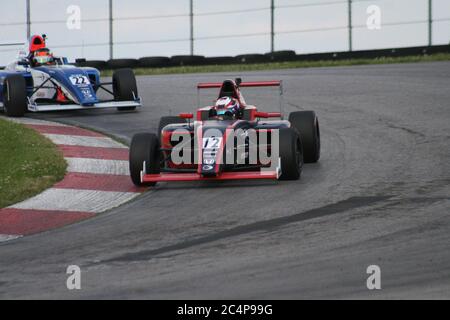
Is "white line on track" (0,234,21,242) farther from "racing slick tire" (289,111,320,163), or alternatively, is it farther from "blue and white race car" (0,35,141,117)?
"blue and white race car" (0,35,141,117)

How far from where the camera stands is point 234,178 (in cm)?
1223

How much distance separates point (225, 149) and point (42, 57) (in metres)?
8.39

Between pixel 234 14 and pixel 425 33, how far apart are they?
5.33 meters

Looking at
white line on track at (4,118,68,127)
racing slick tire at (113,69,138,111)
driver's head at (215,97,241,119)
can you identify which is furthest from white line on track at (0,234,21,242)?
racing slick tire at (113,69,138,111)

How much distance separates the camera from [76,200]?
39.7ft

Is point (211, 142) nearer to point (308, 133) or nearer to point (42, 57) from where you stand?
point (308, 133)

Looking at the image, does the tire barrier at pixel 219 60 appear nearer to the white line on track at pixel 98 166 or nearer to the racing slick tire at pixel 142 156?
the white line on track at pixel 98 166

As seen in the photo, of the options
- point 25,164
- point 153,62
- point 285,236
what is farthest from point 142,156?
point 153,62

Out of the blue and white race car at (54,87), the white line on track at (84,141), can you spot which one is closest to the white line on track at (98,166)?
the white line on track at (84,141)

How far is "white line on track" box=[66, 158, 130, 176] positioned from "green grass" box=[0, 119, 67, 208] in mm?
135

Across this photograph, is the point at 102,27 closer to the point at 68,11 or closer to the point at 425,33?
the point at 68,11

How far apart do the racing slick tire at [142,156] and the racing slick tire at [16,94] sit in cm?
639

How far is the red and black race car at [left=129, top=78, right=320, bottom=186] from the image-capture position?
1229 centimetres

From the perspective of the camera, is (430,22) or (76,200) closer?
(76,200)
